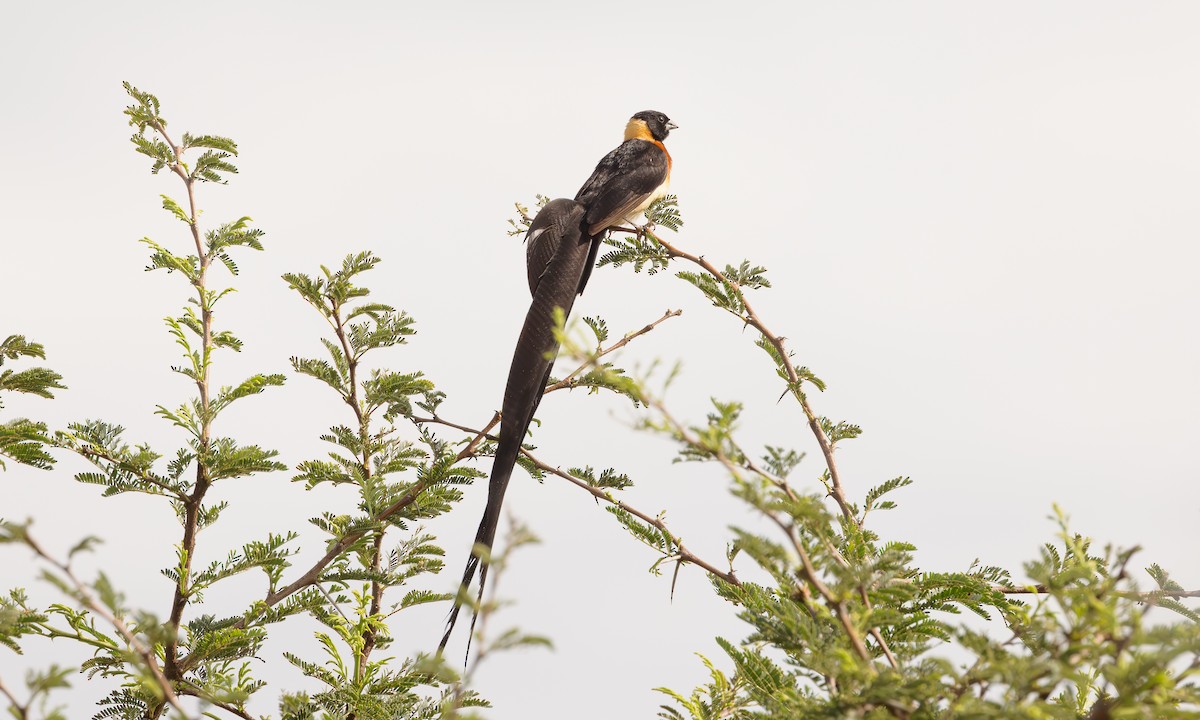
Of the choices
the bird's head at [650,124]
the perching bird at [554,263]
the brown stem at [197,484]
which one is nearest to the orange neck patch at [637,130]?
the bird's head at [650,124]

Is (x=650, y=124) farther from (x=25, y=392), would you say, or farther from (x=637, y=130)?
(x=25, y=392)

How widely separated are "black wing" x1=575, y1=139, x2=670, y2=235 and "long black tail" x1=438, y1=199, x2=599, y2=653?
3.2 inches

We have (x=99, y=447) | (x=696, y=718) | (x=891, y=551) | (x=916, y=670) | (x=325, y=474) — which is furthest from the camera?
(x=325, y=474)

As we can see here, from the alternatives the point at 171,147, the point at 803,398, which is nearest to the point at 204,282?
the point at 171,147

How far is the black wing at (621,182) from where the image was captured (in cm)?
413

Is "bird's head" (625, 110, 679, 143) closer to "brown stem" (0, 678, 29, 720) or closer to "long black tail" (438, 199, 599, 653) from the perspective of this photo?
"long black tail" (438, 199, 599, 653)

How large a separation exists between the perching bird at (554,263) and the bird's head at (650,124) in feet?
2.72

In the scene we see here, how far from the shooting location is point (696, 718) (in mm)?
2936

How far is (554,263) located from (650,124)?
7.66 feet

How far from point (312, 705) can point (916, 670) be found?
1.96 meters

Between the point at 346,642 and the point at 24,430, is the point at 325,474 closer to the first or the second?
the point at 346,642

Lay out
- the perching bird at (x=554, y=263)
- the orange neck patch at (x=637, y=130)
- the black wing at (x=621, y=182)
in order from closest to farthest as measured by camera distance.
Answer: the perching bird at (x=554, y=263)
the black wing at (x=621, y=182)
the orange neck patch at (x=637, y=130)

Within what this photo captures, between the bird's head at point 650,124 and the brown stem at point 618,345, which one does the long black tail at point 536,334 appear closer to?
the brown stem at point 618,345

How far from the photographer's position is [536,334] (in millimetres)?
3379
